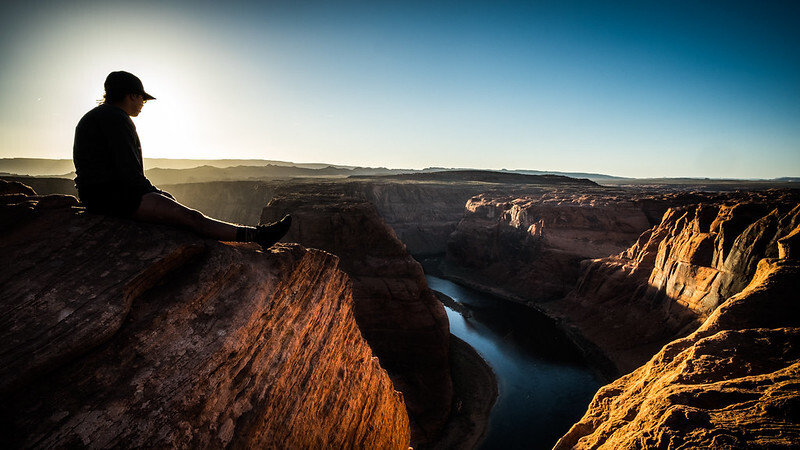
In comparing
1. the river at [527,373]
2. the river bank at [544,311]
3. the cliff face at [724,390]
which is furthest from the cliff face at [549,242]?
the cliff face at [724,390]

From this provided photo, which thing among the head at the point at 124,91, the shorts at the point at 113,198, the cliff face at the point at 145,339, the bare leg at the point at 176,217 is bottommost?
the cliff face at the point at 145,339

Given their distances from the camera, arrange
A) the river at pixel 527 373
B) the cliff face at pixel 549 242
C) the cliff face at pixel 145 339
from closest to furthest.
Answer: the cliff face at pixel 145 339, the river at pixel 527 373, the cliff face at pixel 549 242

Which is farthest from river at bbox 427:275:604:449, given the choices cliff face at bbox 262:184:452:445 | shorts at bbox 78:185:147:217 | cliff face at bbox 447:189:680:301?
shorts at bbox 78:185:147:217

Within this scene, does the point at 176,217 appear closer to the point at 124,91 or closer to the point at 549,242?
the point at 124,91

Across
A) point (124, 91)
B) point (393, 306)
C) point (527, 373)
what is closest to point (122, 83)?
point (124, 91)

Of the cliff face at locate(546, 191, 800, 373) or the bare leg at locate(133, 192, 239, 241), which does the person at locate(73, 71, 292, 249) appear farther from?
the cliff face at locate(546, 191, 800, 373)

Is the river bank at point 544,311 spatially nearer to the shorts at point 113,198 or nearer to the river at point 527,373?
the river at point 527,373
